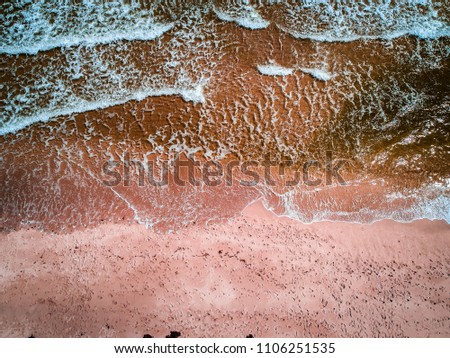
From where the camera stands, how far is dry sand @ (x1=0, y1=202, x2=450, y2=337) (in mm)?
2855

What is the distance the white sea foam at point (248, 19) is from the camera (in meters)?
3.51

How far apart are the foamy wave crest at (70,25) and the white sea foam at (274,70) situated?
1.18 m

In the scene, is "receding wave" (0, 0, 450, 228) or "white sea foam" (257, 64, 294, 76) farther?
"white sea foam" (257, 64, 294, 76)

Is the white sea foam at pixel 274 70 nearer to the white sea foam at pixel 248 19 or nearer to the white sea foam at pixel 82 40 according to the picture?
the white sea foam at pixel 248 19

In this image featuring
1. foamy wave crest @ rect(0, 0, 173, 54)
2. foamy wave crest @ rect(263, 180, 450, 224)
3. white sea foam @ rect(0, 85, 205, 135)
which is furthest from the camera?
foamy wave crest @ rect(0, 0, 173, 54)

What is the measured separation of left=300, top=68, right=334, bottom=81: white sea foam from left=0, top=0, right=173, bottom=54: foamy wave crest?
5.45 feet

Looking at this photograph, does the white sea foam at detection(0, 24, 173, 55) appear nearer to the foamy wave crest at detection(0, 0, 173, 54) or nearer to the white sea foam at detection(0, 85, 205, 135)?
the foamy wave crest at detection(0, 0, 173, 54)

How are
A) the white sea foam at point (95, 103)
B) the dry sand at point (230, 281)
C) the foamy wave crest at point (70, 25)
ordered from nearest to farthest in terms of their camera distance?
1. the dry sand at point (230, 281)
2. the white sea foam at point (95, 103)
3. the foamy wave crest at point (70, 25)

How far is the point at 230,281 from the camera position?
2.93 meters

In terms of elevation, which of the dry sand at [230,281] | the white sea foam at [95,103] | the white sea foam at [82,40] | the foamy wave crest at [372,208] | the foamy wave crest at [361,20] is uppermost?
the foamy wave crest at [361,20]

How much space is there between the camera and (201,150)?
3.32 meters

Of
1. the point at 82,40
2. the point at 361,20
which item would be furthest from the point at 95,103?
the point at 361,20

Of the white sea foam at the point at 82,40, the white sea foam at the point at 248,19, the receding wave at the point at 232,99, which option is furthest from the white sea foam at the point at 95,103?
the white sea foam at the point at 248,19

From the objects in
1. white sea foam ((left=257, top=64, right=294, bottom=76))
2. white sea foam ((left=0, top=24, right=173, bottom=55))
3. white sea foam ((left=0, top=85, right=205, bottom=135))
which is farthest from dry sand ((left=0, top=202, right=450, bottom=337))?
white sea foam ((left=0, top=24, right=173, bottom=55))
